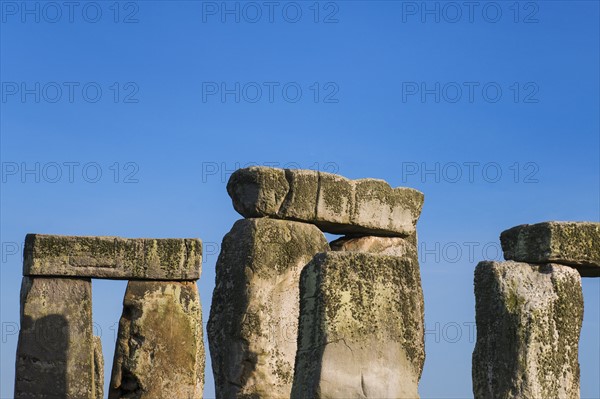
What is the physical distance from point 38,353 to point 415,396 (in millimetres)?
6286

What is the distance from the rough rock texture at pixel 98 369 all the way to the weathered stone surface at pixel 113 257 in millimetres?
2922

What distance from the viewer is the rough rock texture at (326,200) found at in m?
13.8

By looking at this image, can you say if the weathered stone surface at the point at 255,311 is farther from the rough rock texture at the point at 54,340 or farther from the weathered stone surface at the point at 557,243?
the weathered stone surface at the point at 557,243

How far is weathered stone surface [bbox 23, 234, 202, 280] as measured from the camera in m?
14.3

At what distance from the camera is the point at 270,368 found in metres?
13.2

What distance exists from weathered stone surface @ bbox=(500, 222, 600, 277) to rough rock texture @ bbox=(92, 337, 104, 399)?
7.37 m

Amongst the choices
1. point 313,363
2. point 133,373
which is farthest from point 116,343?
point 313,363

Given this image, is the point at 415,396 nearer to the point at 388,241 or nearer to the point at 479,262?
the point at 479,262

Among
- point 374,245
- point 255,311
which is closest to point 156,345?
point 255,311

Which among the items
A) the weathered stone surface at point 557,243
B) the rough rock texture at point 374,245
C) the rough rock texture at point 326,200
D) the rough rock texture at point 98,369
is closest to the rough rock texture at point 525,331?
the weathered stone surface at point 557,243

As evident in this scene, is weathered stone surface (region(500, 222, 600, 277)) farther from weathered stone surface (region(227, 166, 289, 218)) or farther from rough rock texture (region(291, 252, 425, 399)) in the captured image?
weathered stone surface (region(227, 166, 289, 218))

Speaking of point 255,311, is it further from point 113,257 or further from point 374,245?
point 374,245

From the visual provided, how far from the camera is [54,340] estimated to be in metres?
14.4

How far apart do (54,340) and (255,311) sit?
2.68 m
